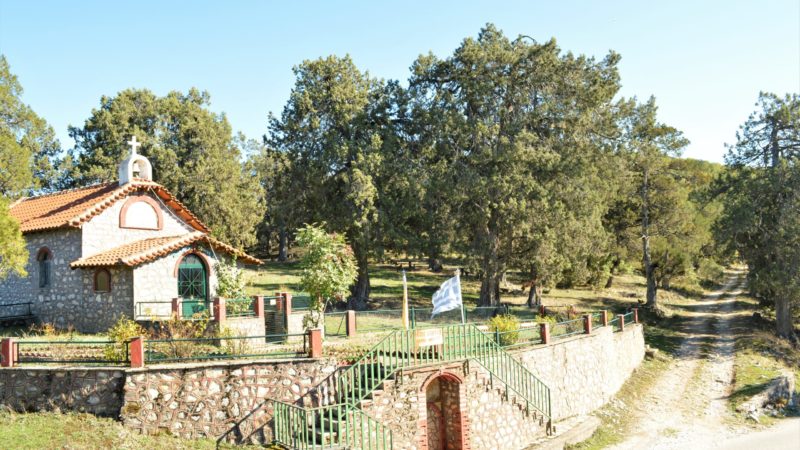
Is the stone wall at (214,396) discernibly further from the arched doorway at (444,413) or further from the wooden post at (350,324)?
the wooden post at (350,324)

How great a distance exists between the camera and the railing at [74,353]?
13773mm

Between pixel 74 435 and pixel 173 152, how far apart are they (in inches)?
1093

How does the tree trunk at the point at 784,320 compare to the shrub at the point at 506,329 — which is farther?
the tree trunk at the point at 784,320

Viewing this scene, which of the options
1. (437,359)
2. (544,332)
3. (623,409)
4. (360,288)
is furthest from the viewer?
(360,288)

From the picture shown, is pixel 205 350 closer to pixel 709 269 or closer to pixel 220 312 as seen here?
pixel 220 312

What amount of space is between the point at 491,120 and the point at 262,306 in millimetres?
17806

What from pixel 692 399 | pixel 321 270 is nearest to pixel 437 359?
pixel 321 270

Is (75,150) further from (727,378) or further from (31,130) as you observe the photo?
(727,378)

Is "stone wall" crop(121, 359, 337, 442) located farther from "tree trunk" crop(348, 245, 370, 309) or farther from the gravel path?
"tree trunk" crop(348, 245, 370, 309)

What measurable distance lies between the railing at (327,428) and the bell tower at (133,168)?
13641 mm

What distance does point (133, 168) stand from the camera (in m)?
23.8

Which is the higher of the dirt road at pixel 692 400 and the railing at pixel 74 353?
the railing at pixel 74 353

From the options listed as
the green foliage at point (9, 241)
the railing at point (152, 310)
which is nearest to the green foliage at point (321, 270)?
the railing at point (152, 310)

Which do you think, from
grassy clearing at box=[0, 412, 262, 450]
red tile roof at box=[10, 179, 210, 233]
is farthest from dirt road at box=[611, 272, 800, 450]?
red tile roof at box=[10, 179, 210, 233]
